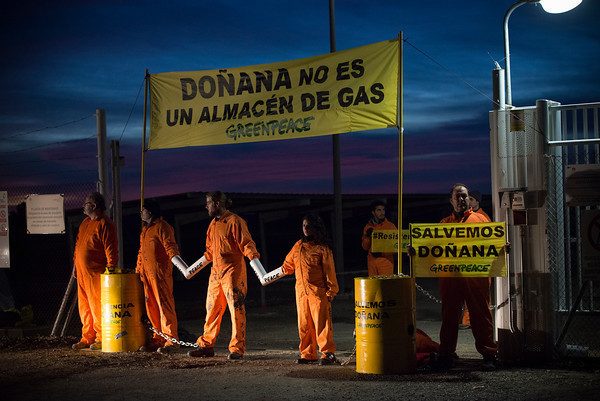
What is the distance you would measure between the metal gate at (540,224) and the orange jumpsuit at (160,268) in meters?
4.12

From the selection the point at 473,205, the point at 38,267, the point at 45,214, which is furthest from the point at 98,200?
the point at 38,267

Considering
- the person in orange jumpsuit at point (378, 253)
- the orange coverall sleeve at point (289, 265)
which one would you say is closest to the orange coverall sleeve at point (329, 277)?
the orange coverall sleeve at point (289, 265)

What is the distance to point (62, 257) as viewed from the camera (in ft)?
118

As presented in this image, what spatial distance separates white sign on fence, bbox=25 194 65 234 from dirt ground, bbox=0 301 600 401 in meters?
1.91

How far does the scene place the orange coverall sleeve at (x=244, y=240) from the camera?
32.3ft

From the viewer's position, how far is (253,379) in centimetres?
849

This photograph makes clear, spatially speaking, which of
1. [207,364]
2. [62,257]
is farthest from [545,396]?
[62,257]

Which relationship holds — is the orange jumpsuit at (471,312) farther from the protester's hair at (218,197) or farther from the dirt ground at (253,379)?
the protester's hair at (218,197)

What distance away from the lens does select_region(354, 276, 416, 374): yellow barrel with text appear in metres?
8.39

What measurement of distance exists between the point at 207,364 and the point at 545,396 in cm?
390

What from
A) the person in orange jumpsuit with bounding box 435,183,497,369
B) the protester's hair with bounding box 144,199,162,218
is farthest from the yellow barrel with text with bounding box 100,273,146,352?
the person in orange jumpsuit with bounding box 435,183,497,369

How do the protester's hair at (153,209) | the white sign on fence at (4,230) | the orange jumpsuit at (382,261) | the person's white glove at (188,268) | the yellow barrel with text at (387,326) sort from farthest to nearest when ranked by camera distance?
the orange jumpsuit at (382,261)
the white sign on fence at (4,230)
the protester's hair at (153,209)
the person's white glove at (188,268)
the yellow barrel with text at (387,326)

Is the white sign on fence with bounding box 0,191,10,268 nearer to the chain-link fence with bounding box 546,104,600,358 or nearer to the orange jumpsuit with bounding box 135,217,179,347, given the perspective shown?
the orange jumpsuit with bounding box 135,217,179,347

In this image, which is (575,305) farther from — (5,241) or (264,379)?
(5,241)
